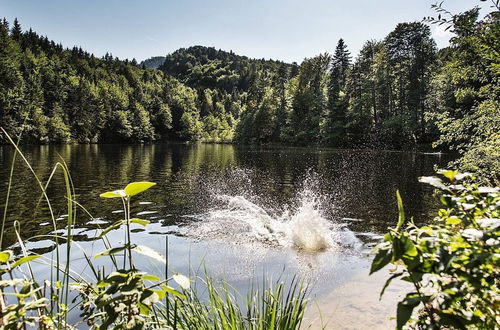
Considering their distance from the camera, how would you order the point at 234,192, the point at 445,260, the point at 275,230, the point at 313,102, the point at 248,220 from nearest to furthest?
the point at 445,260 < the point at 275,230 < the point at 248,220 < the point at 234,192 < the point at 313,102

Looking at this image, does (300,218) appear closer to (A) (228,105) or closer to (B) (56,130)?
(B) (56,130)

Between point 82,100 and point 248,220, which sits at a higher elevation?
point 82,100

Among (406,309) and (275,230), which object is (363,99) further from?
(406,309)

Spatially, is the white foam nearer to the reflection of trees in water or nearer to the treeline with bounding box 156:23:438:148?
the reflection of trees in water

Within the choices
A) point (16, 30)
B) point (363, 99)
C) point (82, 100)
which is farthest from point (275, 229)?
point (16, 30)

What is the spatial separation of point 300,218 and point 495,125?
564 cm

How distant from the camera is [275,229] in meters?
11.0

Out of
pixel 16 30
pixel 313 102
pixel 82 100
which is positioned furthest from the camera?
pixel 16 30

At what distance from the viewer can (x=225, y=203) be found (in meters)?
15.7

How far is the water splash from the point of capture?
9.69 metres

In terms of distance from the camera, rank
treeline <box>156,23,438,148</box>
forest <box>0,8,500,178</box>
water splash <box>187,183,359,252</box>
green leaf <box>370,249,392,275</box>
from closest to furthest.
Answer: green leaf <box>370,249,392,275</box>, water splash <box>187,183,359,252</box>, forest <box>0,8,500,178</box>, treeline <box>156,23,438,148</box>

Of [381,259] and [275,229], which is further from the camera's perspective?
[275,229]

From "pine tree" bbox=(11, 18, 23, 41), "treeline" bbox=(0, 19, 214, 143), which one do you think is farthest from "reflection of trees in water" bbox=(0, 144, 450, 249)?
"pine tree" bbox=(11, 18, 23, 41)

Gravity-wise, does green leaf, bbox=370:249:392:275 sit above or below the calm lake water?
above
